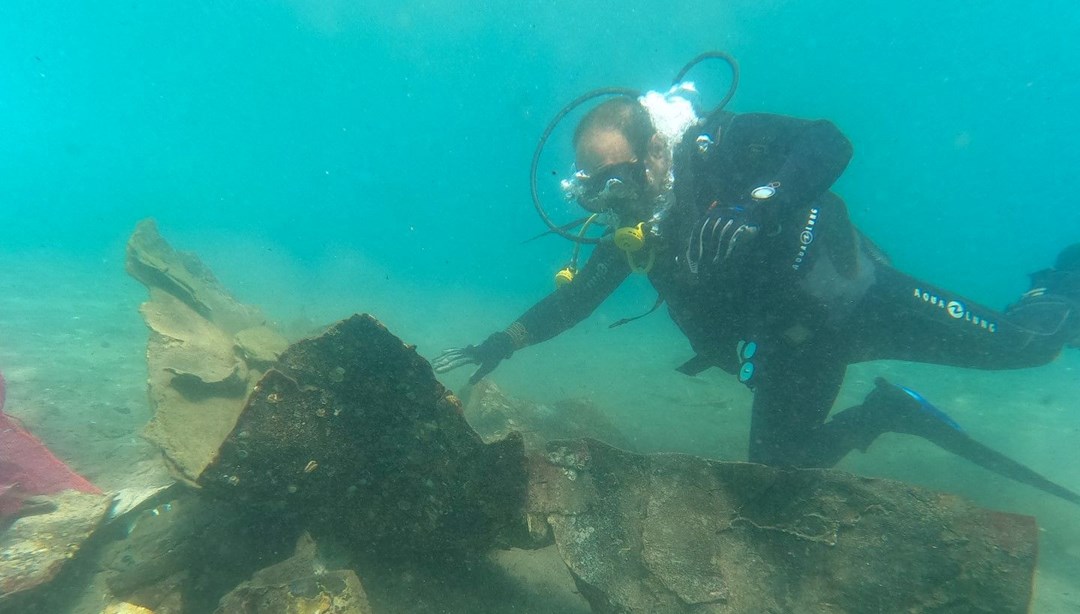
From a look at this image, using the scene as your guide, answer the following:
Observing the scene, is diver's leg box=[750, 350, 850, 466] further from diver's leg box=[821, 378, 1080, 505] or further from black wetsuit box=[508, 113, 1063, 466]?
diver's leg box=[821, 378, 1080, 505]

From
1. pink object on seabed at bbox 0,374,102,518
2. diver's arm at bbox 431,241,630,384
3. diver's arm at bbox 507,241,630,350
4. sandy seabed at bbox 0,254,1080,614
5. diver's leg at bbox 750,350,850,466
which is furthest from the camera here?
diver's arm at bbox 507,241,630,350

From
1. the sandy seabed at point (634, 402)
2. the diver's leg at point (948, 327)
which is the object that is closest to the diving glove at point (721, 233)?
the diver's leg at point (948, 327)

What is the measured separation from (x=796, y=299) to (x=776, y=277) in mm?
293

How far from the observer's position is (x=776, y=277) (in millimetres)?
4020

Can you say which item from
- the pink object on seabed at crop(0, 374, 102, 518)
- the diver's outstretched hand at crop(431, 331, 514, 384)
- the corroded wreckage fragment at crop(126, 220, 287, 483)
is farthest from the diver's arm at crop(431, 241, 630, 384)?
the pink object on seabed at crop(0, 374, 102, 518)

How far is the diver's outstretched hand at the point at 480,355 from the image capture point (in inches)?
189

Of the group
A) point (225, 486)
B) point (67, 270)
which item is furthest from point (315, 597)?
point (67, 270)

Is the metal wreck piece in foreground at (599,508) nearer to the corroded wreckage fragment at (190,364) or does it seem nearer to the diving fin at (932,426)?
the corroded wreckage fragment at (190,364)

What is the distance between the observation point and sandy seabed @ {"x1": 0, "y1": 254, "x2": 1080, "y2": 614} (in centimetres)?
477

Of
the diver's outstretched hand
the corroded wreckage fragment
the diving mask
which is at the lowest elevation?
the corroded wreckage fragment

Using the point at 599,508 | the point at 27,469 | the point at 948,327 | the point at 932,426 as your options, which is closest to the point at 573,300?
the point at 599,508

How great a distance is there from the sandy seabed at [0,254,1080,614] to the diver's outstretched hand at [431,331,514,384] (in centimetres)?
214

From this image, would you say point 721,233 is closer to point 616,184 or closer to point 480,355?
point 616,184

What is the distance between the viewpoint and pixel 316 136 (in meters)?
82.4
